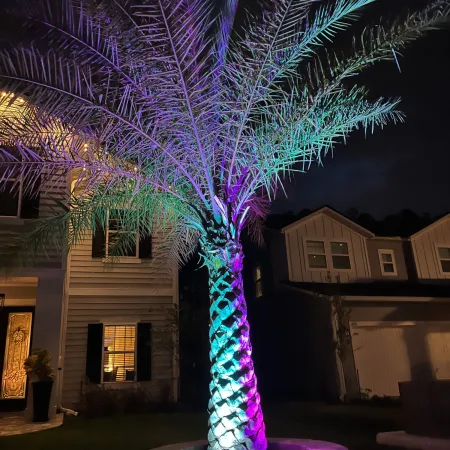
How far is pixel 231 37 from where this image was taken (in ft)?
18.4

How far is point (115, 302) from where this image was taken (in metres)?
11.5

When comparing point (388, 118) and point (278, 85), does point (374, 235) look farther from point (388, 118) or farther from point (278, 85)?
point (278, 85)

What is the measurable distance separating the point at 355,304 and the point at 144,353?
6.62 meters

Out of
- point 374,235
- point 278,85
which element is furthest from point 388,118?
point 374,235

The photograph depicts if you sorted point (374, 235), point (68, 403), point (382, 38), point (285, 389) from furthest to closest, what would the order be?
1. point (374, 235)
2. point (285, 389)
3. point (68, 403)
4. point (382, 38)

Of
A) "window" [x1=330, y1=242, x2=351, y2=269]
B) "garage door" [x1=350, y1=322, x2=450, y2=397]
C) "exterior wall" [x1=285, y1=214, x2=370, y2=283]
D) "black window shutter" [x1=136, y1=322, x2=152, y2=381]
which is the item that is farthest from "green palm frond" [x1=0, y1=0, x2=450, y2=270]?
"window" [x1=330, y1=242, x2=351, y2=269]

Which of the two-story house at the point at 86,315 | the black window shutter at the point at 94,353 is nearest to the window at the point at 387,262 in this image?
the two-story house at the point at 86,315

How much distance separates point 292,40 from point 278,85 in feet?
1.98

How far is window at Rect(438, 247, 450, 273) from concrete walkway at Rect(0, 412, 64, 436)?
14290 mm

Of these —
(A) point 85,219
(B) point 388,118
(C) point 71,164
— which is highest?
(B) point 388,118

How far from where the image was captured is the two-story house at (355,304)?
12852 millimetres

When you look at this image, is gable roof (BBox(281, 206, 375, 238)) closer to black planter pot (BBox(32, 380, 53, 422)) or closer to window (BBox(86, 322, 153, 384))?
window (BBox(86, 322, 153, 384))

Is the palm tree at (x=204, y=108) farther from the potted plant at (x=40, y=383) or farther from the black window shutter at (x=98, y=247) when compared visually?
the black window shutter at (x=98, y=247)

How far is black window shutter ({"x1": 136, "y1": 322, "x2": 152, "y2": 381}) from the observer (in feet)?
35.7
